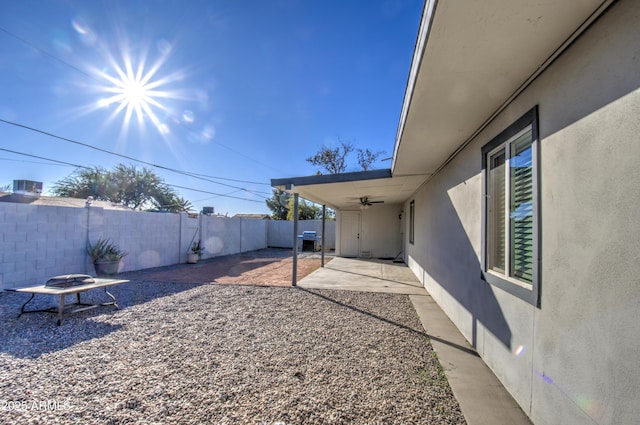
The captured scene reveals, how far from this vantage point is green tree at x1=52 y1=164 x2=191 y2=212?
2183cm

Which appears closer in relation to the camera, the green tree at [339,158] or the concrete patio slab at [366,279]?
the concrete patio slab at [366,279]

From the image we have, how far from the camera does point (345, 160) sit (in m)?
22.9

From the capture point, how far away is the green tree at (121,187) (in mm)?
21828

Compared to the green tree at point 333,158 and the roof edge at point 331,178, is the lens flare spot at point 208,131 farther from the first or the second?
the green tree at point 333,158

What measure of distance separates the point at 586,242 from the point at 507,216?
44.8 inches

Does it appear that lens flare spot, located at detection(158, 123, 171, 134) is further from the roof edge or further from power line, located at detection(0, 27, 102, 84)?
the roof edge

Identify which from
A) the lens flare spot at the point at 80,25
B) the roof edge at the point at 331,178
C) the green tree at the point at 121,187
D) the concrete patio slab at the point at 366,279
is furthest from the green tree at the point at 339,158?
the lens flare spot at the point at 80,25

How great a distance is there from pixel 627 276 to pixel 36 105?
13660mm

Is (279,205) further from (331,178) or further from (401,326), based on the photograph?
(401,326)

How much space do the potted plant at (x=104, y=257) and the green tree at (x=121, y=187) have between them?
1566cm

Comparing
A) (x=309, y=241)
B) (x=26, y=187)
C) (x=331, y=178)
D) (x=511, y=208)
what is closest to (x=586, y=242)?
(x=511, y=208)

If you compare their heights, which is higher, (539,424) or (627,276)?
(627,276)

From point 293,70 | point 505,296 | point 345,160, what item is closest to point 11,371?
point 505,296

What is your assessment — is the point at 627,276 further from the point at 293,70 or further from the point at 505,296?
the point at 293,70
